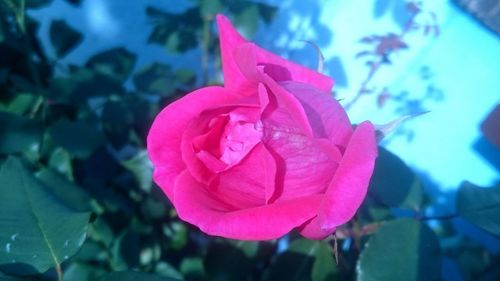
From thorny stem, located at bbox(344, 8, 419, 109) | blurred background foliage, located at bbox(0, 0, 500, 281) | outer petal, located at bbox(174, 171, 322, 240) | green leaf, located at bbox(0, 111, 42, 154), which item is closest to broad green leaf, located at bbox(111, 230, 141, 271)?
blurred background foliage, located at bbox(0, 0, 500, 281)

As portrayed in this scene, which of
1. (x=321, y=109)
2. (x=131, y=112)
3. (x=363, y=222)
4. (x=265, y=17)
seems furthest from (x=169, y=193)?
(x=265, y=17)

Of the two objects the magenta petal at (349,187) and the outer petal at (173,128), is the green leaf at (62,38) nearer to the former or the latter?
the outer petal at (173,128)

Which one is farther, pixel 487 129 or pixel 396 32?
pixel 396 32

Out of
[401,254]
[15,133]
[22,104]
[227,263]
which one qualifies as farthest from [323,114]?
[22,104]

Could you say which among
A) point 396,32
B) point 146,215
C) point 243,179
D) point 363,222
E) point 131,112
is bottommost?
point 146,215

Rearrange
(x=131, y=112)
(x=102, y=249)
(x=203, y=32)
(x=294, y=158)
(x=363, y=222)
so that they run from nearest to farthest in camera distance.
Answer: (x=294, y=158) → (x=363, y=222) → (x=102, y=249) → (x=131, y=112) → (x=203, y=32)

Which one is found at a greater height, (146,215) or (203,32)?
(203,32)

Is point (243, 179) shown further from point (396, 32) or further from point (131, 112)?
point (396, 32)
